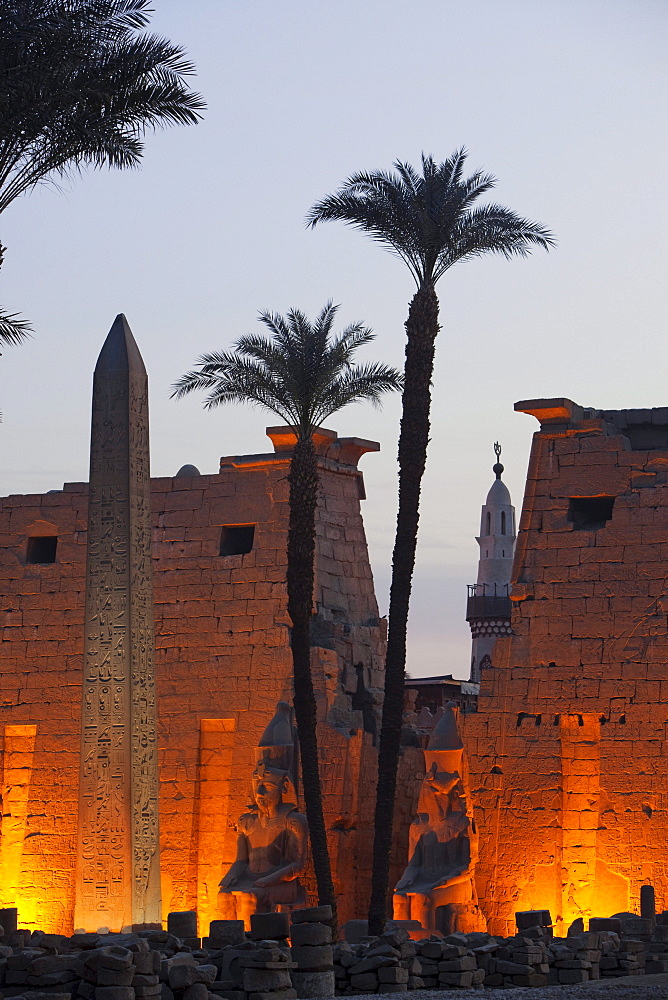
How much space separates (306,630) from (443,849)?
2.52 m

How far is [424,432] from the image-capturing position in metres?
18.7

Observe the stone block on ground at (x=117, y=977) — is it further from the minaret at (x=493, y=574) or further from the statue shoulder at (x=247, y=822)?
the minaret at (x=493, y=574)

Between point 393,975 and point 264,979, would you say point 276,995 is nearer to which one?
point 264,979

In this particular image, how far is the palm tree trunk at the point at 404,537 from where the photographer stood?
1816 cm

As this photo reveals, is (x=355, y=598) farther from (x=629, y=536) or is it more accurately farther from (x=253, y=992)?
(x=253, y=992)

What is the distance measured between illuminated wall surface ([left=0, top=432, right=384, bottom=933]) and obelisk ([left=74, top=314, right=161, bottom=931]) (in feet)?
14.0

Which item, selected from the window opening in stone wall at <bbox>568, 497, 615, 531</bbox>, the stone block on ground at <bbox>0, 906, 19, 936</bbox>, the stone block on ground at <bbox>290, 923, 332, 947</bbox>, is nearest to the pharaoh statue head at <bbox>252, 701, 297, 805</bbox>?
the window opening in stone wall at <bbox>568, 497, 615, 531</bbox>

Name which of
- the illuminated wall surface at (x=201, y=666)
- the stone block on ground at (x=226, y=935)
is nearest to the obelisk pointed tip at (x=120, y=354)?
the illuminated wall surface at (x=201, y=666)

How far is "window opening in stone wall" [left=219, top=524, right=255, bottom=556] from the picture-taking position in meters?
21.0

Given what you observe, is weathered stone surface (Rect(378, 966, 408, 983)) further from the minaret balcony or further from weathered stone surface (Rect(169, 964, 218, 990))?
the minaret balcony

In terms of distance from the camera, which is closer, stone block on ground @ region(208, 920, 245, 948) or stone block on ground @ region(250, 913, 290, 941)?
stone block on ground @ region(250, 913, 290, 941)

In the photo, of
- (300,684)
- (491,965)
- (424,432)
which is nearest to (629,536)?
(424,432)

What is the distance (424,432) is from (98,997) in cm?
847

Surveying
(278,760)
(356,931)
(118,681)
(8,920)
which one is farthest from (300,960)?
(278,760)
